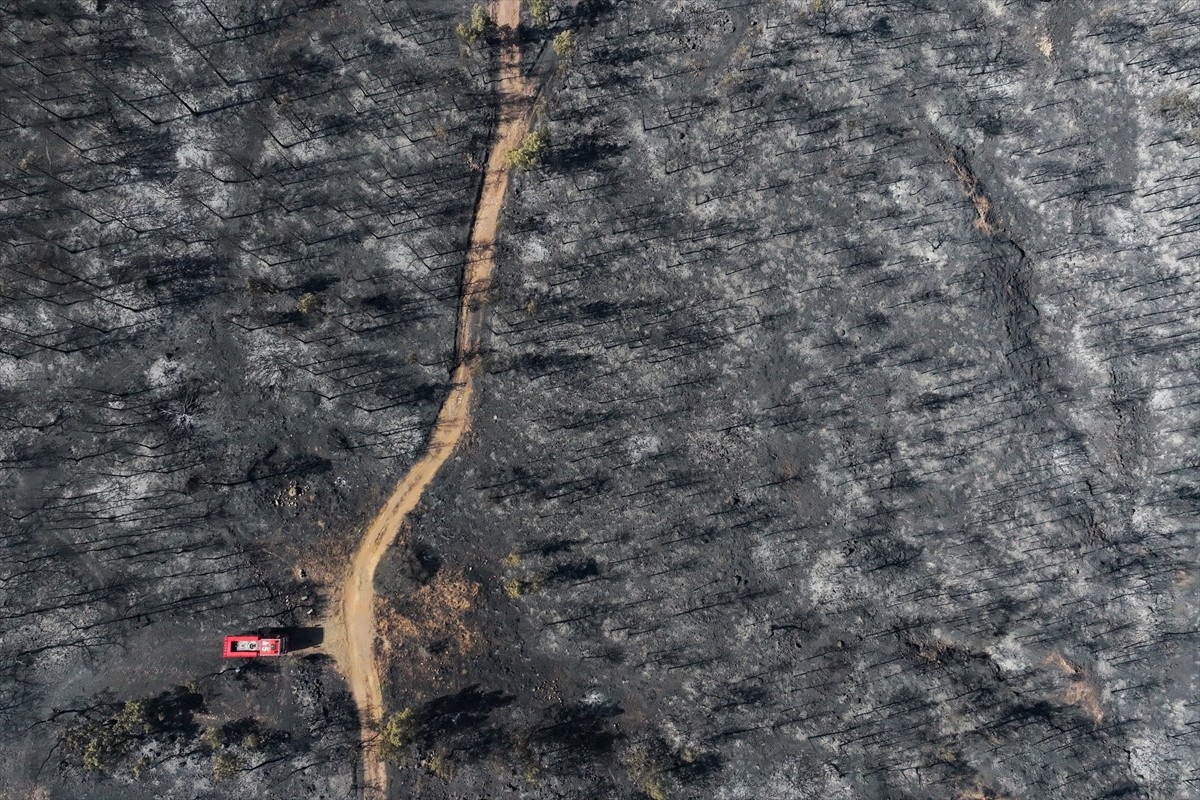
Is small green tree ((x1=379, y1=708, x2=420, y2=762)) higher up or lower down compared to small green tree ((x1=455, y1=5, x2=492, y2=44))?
lower down

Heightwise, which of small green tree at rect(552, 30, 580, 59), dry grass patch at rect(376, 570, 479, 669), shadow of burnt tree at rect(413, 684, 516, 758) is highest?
small green tree at rect(552, 30, 580, 59)

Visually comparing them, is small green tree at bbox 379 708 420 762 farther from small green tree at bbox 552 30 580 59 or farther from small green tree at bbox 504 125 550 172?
small green tree at bbox 552 30 580 59

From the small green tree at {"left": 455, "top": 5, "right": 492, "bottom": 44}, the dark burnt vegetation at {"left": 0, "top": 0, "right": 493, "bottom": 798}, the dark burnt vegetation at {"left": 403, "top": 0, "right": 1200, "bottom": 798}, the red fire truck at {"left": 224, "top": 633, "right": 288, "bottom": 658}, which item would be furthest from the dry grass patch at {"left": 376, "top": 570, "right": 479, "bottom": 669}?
the small green tree at {"left": 455, "top": 5, "right": 492, "bottom": 44}

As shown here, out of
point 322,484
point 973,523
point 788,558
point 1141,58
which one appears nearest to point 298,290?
point 322,484

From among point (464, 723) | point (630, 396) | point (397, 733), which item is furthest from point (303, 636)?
point (630, 396)

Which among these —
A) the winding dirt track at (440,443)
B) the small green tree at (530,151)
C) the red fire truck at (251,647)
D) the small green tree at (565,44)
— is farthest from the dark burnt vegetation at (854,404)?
the red fire truck at (251,647)

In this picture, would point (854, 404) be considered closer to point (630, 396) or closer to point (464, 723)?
point (630, 396)

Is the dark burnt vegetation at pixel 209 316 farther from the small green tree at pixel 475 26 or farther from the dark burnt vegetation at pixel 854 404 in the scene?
the dark burnt vegetation at pixel 854 404

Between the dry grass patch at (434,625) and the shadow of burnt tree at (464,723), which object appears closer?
the shadow of burnt tree at (464,723)
